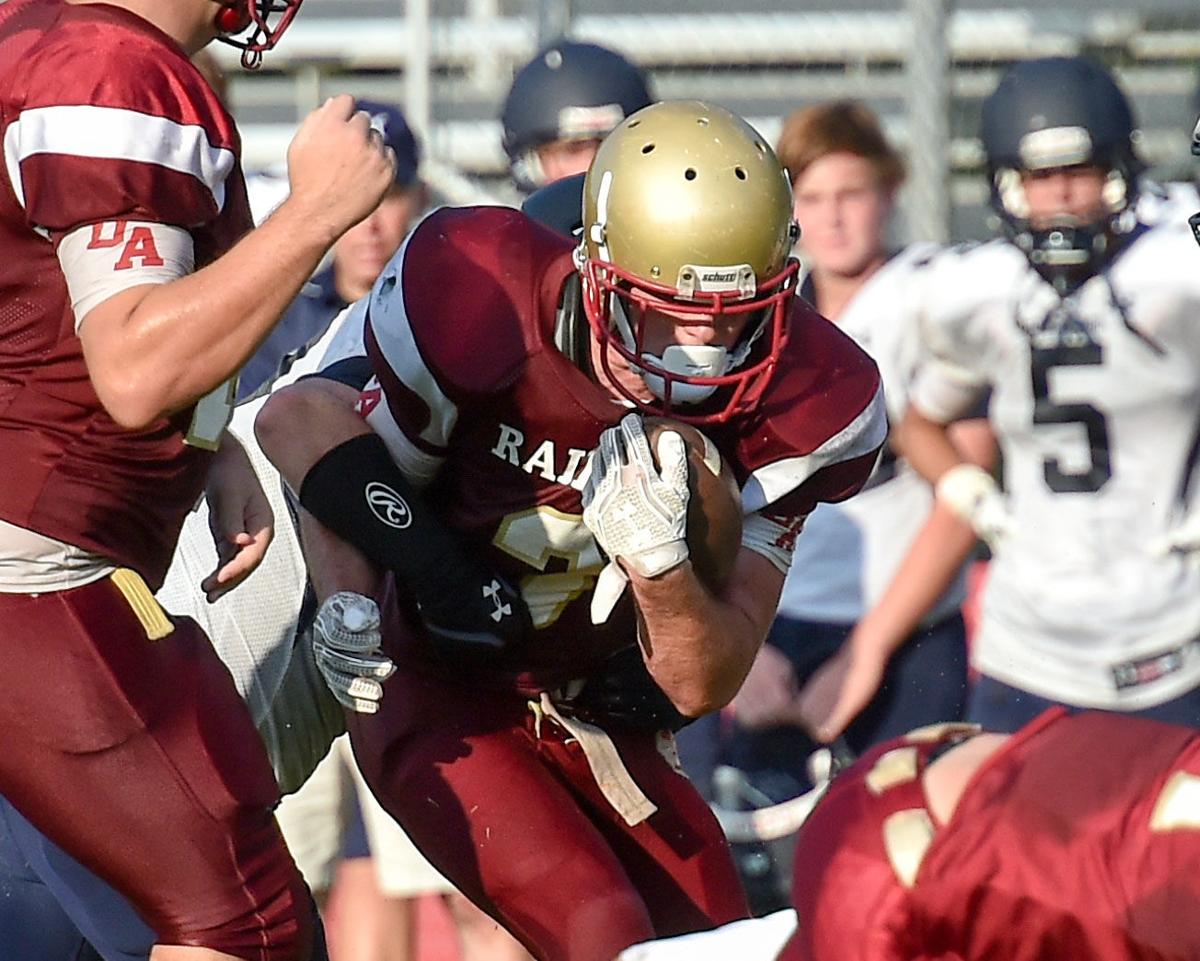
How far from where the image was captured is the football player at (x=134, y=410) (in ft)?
8.63

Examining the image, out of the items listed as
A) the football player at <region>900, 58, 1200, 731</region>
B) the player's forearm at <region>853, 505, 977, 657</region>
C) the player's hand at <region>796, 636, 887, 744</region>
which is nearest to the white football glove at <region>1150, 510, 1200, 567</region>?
the football player at <region>900, 58, 1200, 731</region>

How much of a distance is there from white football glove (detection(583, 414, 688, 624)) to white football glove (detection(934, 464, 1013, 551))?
7.40 ft

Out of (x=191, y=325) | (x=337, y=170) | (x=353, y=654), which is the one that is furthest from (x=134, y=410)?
(x=353, y=654)

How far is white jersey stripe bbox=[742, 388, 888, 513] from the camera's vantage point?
3230mm

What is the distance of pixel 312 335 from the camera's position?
17.7 ft

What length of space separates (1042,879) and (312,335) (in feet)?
11.8

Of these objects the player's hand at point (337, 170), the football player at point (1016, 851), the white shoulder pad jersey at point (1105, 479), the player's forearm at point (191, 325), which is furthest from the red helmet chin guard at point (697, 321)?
the white shoulder pad jersey at point (1105, 479)

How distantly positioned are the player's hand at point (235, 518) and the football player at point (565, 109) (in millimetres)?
2017

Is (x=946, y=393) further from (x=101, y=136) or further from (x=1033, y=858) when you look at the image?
(x=1033, y=858)

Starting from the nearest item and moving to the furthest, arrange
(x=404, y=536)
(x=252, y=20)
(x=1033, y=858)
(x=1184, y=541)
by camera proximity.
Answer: (x=1033, y=858)
(x=252, y=20)
(x=404, y=536)
(x=1184, y=541)

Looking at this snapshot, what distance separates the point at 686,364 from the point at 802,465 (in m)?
0.28

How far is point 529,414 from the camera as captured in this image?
3.14 meters

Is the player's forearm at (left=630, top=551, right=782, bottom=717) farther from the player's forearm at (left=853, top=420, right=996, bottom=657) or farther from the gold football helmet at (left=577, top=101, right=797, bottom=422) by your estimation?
the player's forearm at (left=853, top=420, right=996, bottom=657)

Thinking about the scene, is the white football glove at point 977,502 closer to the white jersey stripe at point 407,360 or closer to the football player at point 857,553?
the football player at point 857,553
